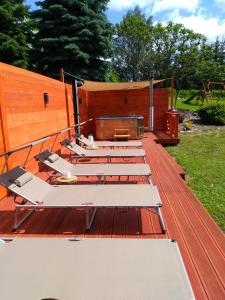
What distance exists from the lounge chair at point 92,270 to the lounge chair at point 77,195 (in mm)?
754

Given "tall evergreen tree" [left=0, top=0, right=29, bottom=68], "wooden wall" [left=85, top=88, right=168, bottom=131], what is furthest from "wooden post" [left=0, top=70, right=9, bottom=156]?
"tall evergreen tree" [left=0, top=0, right=29, bottom=68]

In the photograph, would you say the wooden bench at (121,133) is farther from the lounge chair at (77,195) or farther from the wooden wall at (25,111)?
the lounge chair at (77,195)

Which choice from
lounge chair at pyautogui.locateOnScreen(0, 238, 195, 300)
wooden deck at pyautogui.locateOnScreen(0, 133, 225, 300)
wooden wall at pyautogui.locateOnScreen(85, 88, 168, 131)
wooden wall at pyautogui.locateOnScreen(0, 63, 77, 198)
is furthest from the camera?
wooden wall at pyautogui.locateOnScreen(85, 88, 168, 131)

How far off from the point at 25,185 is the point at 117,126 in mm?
6316

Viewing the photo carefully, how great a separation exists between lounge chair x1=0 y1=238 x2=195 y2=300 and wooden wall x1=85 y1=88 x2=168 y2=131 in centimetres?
936

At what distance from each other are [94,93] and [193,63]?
21868 millimetres

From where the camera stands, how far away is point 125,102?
11008 mm

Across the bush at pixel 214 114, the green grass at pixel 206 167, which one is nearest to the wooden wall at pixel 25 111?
the green grass at pixel 206 167

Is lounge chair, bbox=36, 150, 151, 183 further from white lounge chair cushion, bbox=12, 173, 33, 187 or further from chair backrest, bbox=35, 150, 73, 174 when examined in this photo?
white lounge chair cushion, bbox=12, 173, 33, 187

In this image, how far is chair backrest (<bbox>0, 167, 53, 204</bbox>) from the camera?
290 centimetres

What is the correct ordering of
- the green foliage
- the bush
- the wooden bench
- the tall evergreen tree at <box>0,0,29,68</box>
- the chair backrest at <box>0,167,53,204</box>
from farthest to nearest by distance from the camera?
the green foliage < the tall evergreen tree at <box>0,0,29,68</box> < the bush < the wooden bench < the chair backrest at <box>0,167,53,204</box>

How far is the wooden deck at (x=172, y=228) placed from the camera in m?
2.15

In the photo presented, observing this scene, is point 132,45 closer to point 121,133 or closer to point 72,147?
point 121,133

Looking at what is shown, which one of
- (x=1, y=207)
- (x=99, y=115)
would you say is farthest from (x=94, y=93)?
(x=1, y=207)
